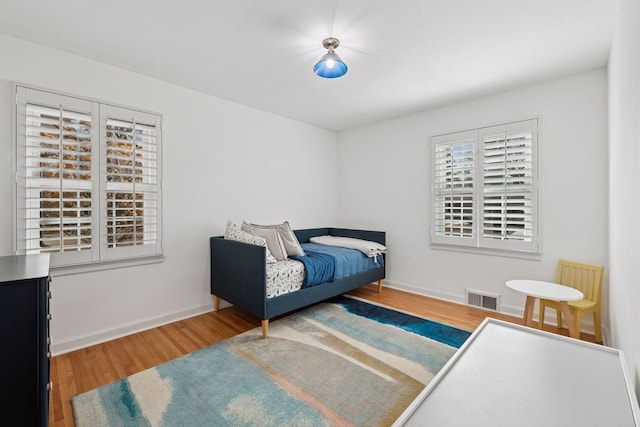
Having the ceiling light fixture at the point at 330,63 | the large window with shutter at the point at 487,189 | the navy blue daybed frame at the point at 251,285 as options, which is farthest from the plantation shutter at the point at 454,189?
the ceiling light fixture at the point at 330,63

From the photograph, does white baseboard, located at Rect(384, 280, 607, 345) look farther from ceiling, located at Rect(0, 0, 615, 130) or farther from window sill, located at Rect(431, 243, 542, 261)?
ceiling, located at Rect(0, 0, 615, 130)

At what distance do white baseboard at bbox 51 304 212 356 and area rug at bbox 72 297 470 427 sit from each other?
785 millimetres

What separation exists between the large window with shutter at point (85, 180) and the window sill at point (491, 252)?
3205 millimetres

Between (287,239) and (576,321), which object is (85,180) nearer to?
(287,239)

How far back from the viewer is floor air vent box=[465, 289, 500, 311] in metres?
3.22

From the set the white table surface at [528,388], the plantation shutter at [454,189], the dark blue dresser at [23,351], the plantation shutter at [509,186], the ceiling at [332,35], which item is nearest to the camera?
the white table surface at [528,388]

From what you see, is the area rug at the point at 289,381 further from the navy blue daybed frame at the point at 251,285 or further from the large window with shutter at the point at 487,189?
the large window with shutter at the point at 487,189

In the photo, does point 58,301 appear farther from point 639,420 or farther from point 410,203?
point 410,203

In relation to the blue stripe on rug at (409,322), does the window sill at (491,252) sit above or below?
above

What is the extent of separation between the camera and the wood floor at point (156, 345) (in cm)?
192

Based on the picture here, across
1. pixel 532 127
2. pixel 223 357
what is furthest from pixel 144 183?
pixel 532 127

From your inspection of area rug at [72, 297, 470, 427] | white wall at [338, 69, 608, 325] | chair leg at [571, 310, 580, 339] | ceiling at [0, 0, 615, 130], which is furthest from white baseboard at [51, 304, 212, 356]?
chair leg at [571, 310, 580, 339]

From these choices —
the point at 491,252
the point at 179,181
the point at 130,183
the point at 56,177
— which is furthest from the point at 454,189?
the point at 56,177

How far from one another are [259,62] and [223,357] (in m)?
2.45
